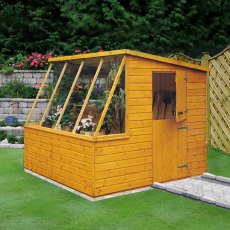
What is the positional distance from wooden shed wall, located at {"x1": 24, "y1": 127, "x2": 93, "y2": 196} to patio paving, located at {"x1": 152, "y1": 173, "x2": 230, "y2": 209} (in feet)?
4.24

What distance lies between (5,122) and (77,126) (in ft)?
21.7

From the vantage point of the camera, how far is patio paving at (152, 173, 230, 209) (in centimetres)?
643

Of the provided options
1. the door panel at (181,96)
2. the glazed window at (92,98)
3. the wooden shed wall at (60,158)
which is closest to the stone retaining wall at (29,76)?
the wooden shed wall at (60,158)

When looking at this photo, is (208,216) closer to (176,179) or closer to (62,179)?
(176,179)

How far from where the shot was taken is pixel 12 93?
14062 millimetres

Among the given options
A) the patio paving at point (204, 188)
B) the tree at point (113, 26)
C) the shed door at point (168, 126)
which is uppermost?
the tree at point (113, 26)

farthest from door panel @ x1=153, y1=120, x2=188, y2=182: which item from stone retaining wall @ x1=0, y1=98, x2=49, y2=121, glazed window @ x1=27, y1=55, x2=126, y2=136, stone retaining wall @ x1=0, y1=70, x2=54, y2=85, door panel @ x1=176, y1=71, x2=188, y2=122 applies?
stone retaining wall @ x1=0, y1=70, x2=54, y2=85

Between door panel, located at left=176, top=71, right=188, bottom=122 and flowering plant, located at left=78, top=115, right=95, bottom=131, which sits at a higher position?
door panel, located at left=176, top=71, right=188, bottom=122

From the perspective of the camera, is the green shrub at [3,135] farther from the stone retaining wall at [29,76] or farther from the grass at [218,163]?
the grass at [218,163]

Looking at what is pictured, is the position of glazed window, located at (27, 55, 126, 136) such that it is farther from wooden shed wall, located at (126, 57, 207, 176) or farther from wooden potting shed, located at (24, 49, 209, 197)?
wooden shed wall, located at (126, 57, 207, 176)

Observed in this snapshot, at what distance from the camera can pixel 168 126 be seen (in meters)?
7.38

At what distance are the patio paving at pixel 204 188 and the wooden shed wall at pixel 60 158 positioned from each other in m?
1.29

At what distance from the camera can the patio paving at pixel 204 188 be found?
643 cm

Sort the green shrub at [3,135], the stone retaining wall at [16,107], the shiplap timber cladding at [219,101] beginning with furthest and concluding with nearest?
1. the stone retaining wall at [16,107]
2. the green shrub at [3,135]
3. the shiplap timber cladding at [219,101]
